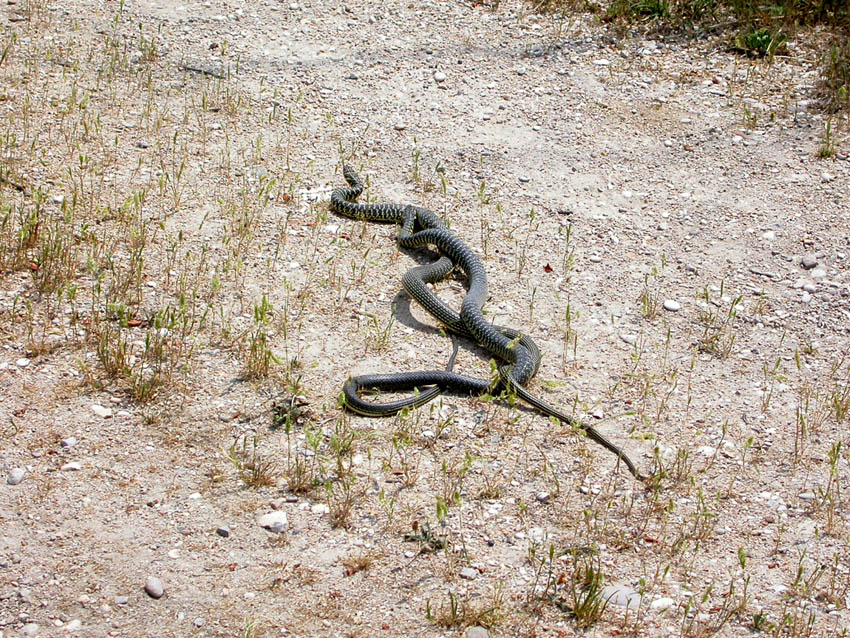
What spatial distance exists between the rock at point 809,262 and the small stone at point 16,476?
6328mm

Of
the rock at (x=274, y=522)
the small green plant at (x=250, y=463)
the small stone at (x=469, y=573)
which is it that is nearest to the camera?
the small stone at (x=469, y=573)

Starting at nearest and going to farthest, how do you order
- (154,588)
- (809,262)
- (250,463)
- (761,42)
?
(154,588) → (250,463) → (809,262) → (761,42)

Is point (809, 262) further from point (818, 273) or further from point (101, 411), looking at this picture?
point (101, 411)

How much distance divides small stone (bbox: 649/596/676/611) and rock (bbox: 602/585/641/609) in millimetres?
82

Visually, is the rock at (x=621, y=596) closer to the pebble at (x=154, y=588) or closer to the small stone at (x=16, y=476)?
the pebble at (x=154, y=588)

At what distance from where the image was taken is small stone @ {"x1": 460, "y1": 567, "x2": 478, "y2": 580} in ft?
17.2

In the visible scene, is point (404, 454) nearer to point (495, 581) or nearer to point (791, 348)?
point (495, 581)

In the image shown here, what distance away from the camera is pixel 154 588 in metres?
4.94

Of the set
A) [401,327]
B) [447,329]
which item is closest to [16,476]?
[401,327]

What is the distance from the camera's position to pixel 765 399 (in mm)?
6859

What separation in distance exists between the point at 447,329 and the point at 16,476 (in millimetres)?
3249

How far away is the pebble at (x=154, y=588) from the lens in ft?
16.2

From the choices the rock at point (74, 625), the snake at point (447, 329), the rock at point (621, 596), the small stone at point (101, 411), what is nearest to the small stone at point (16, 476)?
the small stone at point (101, 411)

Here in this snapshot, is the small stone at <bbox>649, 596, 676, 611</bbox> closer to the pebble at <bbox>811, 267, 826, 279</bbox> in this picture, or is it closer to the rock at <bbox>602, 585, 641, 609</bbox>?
the rock at <bbox>602, 585, 641, 609</bbox>
